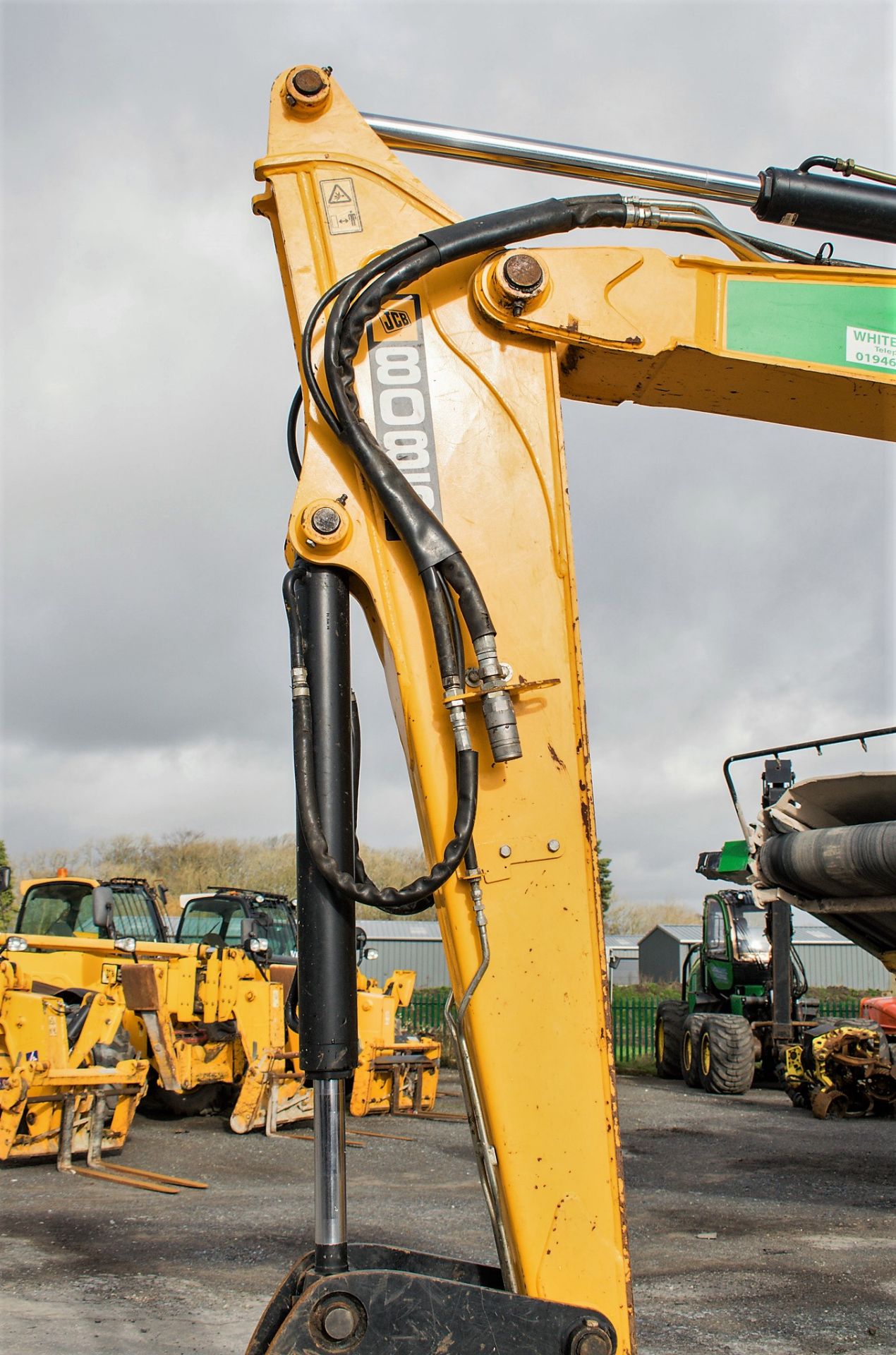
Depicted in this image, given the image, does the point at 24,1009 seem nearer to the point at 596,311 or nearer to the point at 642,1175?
the point at 642,1175

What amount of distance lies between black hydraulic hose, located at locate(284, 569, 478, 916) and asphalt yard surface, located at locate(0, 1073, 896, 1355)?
288 centimetres

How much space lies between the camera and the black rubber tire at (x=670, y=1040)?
16609 mm

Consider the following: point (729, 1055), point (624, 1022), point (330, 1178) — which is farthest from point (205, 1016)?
point (624, 1022)

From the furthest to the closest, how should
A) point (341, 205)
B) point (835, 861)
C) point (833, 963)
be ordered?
point (833, 963), point (835, 861), point (341, 205)

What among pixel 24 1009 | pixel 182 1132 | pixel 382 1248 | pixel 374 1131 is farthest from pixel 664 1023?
pixel 382 1248

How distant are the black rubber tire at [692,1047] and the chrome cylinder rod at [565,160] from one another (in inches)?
523

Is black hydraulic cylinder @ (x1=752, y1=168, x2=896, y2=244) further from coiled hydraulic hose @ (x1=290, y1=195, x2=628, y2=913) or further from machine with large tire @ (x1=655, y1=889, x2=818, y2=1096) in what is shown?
machine with large tire @ (x1=655, y1=889, x2=818, y2=1096)

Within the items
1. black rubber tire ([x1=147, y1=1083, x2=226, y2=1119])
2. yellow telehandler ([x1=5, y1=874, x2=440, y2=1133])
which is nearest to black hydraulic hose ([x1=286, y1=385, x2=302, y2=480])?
yellow telehandler ([x1=5, y1=874, x2=440, y2=1133])

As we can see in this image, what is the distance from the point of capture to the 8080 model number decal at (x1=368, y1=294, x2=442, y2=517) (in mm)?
2732

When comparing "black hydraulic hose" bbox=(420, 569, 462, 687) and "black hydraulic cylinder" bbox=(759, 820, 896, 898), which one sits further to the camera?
"black hydraulic cylinder" bbox=(759, 820, 896, 898)

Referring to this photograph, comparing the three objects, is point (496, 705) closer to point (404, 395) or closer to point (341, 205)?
point (404, 395)

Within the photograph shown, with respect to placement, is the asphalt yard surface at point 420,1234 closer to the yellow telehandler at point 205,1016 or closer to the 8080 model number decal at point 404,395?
the yellow telehandler at point 205,1016

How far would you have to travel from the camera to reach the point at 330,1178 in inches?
94.3

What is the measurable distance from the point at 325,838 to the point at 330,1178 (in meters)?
0.69
